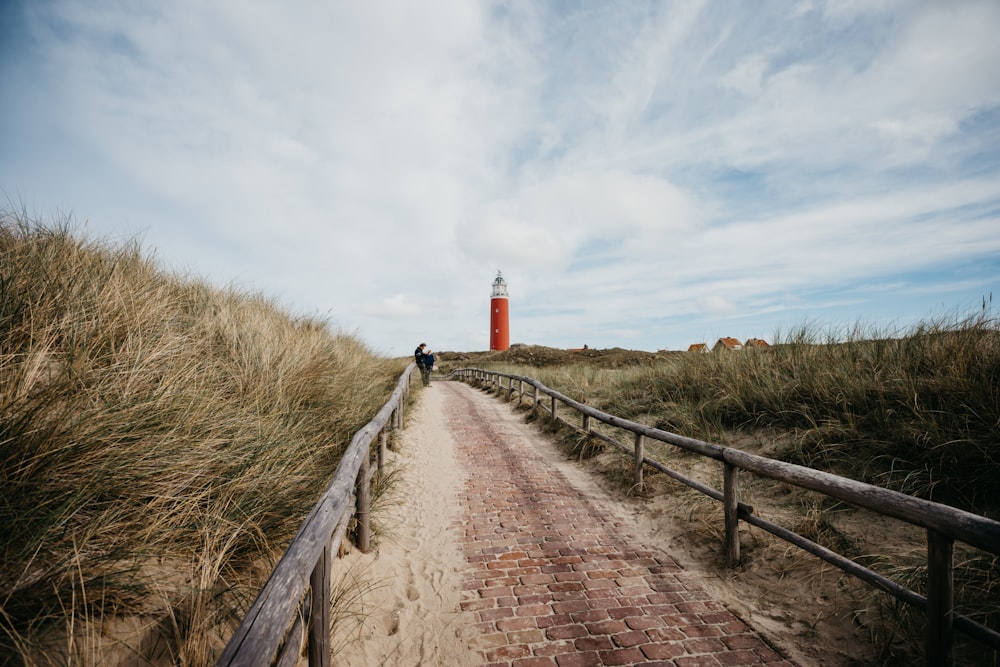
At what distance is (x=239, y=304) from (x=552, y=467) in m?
5.99

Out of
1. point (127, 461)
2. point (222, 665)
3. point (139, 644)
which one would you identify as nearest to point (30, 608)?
point (139, 644)

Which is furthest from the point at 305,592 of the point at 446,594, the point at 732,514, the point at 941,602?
the point at 941,602

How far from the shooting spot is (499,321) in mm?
40719

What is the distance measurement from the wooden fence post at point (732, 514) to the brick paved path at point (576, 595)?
0.48m

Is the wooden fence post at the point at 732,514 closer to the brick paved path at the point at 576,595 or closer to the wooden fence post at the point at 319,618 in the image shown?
the brick paved path at the point at 576,595

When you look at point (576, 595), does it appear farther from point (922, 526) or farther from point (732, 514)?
point (922, 526)

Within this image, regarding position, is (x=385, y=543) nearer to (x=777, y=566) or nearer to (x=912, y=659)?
(x=777, y=566)

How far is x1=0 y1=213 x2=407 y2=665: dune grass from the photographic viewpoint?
185 cm

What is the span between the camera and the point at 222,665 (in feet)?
4.23

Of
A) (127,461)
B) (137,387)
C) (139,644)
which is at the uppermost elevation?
(137,387)

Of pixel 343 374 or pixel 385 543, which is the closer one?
pixel 385 543

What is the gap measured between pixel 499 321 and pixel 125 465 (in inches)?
1514

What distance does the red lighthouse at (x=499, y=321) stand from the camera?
40.5 meters

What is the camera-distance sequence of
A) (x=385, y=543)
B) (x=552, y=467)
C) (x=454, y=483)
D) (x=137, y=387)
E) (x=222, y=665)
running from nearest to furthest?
(x=222, y=665), (x=137, y=387), (x=385, y=543), (x=454, y=483), (x=552, y=467)
